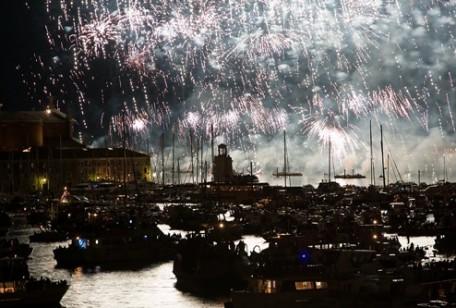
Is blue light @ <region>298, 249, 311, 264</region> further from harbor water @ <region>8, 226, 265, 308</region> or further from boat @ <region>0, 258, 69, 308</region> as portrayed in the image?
boat @ <region>0, 258, 69, 308</region>

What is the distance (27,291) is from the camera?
2952 cm

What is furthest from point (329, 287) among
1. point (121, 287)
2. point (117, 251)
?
point (117, 251)

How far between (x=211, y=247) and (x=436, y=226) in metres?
22.1

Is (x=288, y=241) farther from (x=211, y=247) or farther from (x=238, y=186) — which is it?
(x=238, y=186)

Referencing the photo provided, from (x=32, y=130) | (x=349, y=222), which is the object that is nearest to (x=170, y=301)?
(x=349, y=222)

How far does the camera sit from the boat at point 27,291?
96.0 feet

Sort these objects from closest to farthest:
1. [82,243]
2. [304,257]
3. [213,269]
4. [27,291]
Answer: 1. [304,257]
2. [27,291]
3. [213,269]
4. [82,243]

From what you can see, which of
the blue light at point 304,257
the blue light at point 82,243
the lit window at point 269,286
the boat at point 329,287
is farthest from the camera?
the blue light at point 82,243

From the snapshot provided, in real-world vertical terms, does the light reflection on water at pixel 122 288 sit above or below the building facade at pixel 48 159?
below

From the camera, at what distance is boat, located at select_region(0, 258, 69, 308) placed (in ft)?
Result: 96.0

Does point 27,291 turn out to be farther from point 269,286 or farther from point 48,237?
point 48,237

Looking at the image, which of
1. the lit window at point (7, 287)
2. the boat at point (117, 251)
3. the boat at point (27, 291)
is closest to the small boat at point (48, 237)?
the boat at point (117, 251)

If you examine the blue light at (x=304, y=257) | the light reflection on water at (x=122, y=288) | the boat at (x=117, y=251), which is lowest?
the light reflection on water at (x=122, y=288)

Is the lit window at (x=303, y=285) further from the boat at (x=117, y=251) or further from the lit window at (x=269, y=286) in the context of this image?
the boat at (x=117, y=251)
